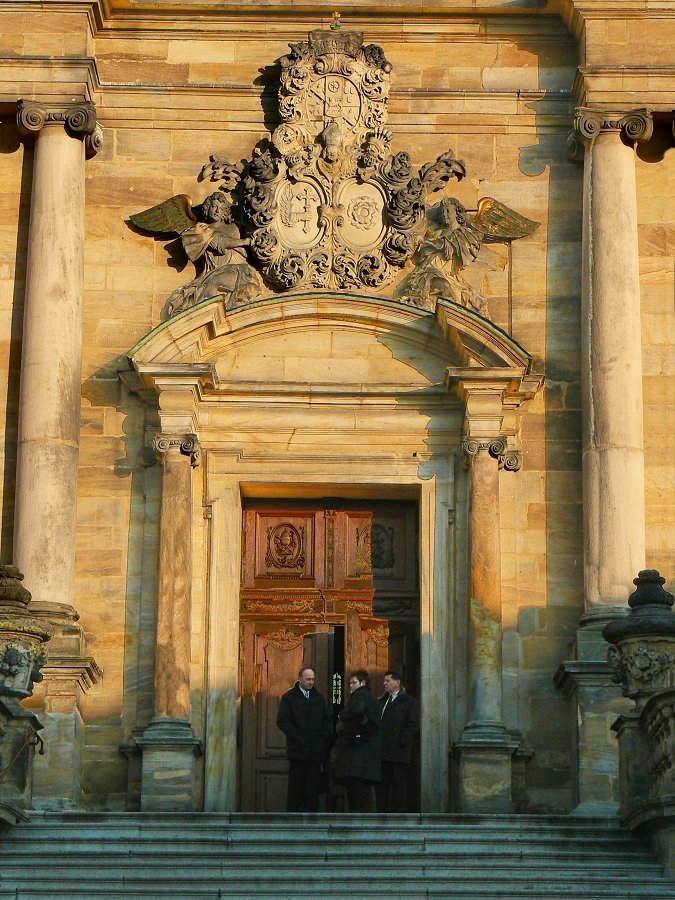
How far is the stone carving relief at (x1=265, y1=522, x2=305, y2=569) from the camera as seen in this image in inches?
754

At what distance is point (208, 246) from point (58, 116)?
163 cm

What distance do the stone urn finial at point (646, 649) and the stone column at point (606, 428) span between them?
6.14 ft

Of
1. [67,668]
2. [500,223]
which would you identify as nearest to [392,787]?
[67,668]

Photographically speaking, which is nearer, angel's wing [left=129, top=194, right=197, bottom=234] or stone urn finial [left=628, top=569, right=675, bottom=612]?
stone urn finial [left=628, top=569, right=675, bottom=612]

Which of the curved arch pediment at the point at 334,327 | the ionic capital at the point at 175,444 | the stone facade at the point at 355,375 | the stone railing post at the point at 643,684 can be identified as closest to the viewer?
the stone railing post at the point at 643,684

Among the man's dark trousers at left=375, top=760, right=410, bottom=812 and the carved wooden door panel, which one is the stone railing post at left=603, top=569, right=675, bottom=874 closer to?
the man's dark trousers at left=375, top=760, right=410, bottom=812

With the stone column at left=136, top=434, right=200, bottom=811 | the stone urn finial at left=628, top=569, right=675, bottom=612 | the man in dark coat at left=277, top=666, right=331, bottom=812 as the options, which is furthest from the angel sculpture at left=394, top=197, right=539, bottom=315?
the stone urn finial at left=628, top=569, right=675, bottom=612

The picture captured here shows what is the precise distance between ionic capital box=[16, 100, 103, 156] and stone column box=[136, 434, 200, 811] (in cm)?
269

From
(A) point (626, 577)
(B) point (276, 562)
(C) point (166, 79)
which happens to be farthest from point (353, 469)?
(C) point (166, 79)

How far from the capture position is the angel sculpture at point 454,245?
18.9 m

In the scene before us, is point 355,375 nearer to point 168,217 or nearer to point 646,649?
point 168,217

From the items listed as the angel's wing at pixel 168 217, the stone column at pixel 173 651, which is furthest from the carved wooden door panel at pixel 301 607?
the angel's wing at pixel 168 217

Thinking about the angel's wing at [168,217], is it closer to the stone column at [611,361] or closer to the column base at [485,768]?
the stone column at [611,361]

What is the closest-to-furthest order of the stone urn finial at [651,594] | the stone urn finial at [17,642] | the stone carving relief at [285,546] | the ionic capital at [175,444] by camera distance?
the stone urn finial at [17,642] < the stone urn finial at [651,594] < the ionic capital at [175,444] < the stone carving relief at [285,546]
